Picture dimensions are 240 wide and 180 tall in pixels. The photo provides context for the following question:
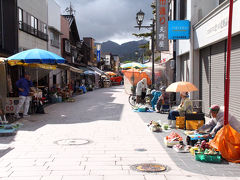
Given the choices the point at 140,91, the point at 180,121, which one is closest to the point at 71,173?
the point at 180,121

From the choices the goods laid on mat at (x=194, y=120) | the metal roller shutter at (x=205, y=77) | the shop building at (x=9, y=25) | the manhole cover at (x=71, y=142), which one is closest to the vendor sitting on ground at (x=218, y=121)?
the goods laid on mat at (x=194, y=120)

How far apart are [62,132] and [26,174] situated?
413 centimetres

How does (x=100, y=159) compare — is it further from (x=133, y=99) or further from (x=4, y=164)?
(x=133, y=99)

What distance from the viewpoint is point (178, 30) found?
14.8 metres

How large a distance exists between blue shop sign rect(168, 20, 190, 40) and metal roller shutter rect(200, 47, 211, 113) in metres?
1.44

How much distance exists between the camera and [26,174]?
5090 millimetres

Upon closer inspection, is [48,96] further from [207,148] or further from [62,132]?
[207,148]

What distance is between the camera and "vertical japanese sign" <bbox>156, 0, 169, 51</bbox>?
18641mm

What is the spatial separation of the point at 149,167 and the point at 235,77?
17.4 feet

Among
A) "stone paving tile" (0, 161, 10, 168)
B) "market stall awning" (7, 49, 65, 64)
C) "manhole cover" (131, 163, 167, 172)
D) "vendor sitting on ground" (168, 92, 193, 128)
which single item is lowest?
"stone paving tile" (0, 161, 10, 168)

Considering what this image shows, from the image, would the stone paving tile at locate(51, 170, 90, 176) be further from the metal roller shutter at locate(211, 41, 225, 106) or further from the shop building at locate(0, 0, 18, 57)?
the shop building at locate(0, 0, 18, 57)

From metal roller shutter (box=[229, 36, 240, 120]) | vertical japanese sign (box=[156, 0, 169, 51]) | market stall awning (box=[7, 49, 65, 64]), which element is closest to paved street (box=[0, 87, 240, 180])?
metal roller shutter (box=[229, 36, 240, 120])

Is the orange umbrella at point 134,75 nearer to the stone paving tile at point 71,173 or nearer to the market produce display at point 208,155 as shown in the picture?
the market produce display at point 208,155

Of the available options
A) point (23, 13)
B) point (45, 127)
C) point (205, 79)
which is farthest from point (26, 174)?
point (23, 13)
